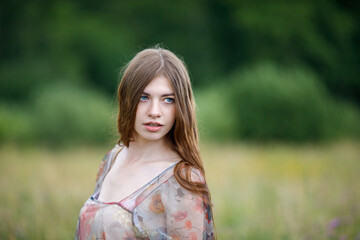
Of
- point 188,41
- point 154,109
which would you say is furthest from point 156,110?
point 188,41

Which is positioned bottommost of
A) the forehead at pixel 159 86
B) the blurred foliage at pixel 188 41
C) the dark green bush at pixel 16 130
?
the dark green bush at pixel 16 130

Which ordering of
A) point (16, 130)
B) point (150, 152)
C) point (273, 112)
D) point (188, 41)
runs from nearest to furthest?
point (150, 152) < point (16, 130) < point (273, 112) < point (188, 41)

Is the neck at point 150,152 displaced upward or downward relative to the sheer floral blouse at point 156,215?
upward

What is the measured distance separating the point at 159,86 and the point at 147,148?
13.2 inches

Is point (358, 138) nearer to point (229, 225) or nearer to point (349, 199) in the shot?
point (349, 199)

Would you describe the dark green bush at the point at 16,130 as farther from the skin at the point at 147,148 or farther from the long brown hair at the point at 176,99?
the long brown hair at the point at 176,99

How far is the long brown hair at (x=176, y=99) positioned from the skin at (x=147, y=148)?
3cm

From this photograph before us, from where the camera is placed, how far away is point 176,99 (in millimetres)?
1735

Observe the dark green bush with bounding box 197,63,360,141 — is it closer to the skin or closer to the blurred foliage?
the blurred foliage

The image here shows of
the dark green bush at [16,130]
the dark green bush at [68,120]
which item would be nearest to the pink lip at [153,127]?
the dark green bush at [68,120]

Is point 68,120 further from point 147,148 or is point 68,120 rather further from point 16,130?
point 147,148

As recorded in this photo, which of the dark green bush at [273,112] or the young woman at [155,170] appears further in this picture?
the dark green bush at [273,112]

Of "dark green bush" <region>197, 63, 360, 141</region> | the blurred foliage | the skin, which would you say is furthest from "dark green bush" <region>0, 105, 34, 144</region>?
the skin

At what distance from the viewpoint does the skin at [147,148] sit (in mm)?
1730
